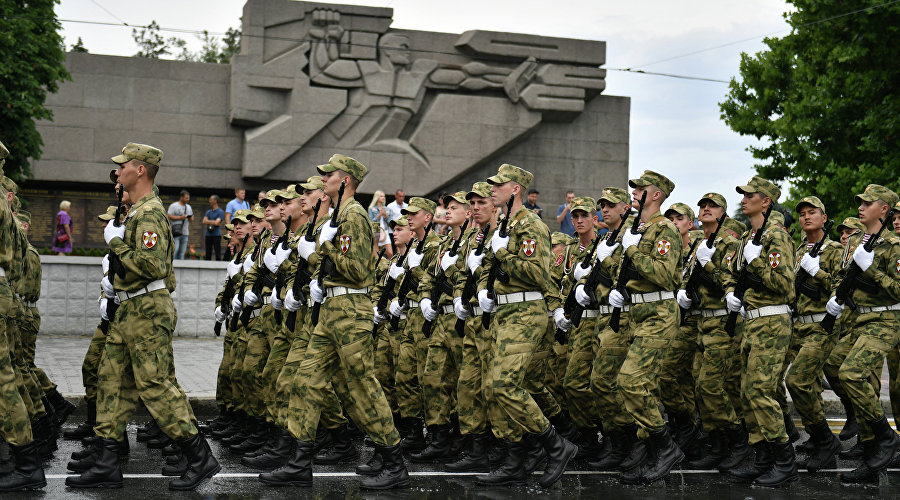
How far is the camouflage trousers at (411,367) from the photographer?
9438mm

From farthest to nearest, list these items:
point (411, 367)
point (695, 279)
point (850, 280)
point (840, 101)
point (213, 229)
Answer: point (840, 101)
point (213, 229)
point (411, 367)
point (695, 279)
point (850, 280)

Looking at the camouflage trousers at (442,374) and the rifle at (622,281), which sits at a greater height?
the rifle at (622,281)

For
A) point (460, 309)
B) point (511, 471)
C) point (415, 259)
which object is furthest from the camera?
point (415, 259)

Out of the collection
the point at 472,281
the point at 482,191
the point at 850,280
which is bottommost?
the point at 472,281

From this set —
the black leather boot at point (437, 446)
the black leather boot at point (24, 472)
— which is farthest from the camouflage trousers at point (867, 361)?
the black leather boot at point (24, 472)

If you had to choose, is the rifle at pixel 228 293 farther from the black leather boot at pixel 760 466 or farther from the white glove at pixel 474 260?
the black leather boot at pixel 760 466

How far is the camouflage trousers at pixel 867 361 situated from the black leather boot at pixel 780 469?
80cm

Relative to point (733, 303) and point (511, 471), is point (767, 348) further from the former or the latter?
point (511, 471)

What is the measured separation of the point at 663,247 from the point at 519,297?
1.24 metres

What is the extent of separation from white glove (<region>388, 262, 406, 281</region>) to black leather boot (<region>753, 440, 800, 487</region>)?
3.99 meters

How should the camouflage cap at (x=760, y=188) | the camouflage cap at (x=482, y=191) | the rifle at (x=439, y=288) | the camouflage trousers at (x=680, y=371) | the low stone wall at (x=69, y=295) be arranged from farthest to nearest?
the low stone wall at (x=69, y=295), the camouflage trousers at (x=680, y=371), the rifle at (x=439, y=288), the camouflage cap at (x=760, y=188), the camouflage cap at (x=482, y=191)

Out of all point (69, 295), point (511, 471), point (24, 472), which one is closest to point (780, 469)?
point (511, 471)

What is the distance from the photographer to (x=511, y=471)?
7418 mm

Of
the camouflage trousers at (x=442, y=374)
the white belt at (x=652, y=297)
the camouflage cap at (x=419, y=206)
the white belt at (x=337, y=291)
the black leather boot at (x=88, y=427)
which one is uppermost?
the camouflage cap at (x=419, y=206)
